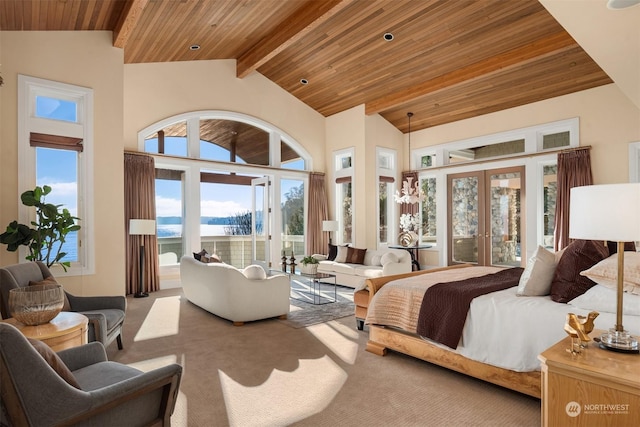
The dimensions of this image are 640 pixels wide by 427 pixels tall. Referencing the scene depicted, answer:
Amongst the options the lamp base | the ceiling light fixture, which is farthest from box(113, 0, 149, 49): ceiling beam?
the lamp base

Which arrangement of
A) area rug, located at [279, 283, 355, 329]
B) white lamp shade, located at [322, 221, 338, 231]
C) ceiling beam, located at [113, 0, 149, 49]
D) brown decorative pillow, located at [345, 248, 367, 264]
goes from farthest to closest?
white lamp shade, located at [322, 221, 338, 231] < brown decorative pillow, located at [345, 248, 367, 264] < area rug, located at [279, 283, 355, 329] < ceiling beam, located at [113, 0, 149, 49]

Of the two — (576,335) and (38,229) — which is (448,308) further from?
(38,229)

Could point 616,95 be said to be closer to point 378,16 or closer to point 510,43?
point 510,43

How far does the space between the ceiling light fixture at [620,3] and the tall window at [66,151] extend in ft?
18.0

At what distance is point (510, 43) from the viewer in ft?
18.6

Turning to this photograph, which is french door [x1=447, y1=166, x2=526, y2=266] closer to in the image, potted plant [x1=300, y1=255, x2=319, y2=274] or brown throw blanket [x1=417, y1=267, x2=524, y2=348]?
potted plant [x1=300, y1=255, x2=319, y2=274]

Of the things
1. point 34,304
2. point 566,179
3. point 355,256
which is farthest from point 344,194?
point 34,304

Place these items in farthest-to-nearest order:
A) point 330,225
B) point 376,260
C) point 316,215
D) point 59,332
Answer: point 316,215, point 330,225, point 376,260, point 59,332

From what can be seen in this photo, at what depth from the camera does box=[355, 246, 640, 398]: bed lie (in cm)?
238

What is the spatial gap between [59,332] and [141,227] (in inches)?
153

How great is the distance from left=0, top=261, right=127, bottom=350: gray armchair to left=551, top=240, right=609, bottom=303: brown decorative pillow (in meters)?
3.32

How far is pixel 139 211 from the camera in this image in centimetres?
628

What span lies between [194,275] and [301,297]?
168 centimetres

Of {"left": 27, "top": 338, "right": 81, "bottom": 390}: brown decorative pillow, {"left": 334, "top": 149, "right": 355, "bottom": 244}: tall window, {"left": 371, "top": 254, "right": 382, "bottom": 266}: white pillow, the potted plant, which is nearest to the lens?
{"left": 27, "top": 338, "right": 81, "bottom": 390}: brown decorative pillow
